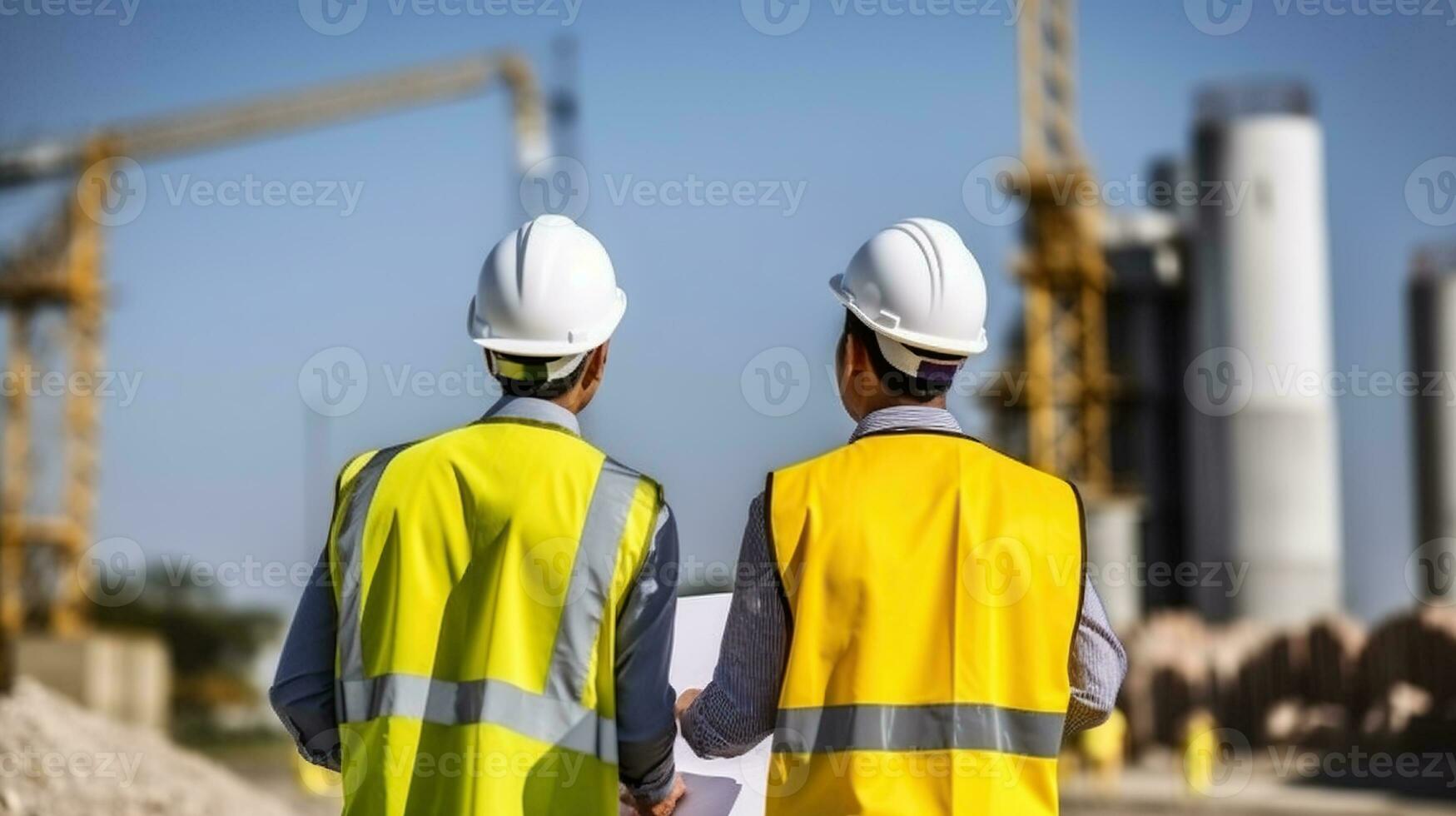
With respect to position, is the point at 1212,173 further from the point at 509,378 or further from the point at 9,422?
the point at 509,378

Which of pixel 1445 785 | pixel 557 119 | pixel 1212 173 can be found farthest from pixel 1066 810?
pixel 557 119

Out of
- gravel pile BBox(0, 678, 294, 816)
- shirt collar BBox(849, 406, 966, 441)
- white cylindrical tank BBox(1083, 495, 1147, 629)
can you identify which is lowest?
white cylindrical tank BBox(1083, 495, 1147, 629)

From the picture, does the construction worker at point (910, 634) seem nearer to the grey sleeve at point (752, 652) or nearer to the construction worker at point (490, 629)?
the grey sleeve at point (752, 652)

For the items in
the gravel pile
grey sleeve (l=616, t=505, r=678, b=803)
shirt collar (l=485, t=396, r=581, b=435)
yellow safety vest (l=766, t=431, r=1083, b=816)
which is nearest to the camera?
yellow safety vest (l=766, t=431, r=1083, b=816)

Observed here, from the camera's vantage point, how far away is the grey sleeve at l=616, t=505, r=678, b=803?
10.5 feet

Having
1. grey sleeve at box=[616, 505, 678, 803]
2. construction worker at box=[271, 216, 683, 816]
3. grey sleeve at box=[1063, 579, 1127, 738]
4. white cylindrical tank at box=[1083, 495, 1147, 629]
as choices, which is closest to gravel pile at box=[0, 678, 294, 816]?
construction worker at box=[271, 216, 683, 816]

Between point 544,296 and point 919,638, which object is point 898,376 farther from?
point 544,296

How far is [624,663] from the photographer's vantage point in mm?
3209

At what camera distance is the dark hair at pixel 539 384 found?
3.39 meters

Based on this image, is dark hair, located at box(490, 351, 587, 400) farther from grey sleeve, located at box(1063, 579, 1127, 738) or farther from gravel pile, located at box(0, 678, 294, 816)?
gravel pile, located at box(0, 678, 294, 816)

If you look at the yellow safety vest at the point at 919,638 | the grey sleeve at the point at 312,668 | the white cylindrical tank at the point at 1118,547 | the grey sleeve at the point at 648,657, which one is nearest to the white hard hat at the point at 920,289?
the yellow safety vest at the point at 919,638

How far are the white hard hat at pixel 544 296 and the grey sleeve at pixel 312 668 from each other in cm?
50

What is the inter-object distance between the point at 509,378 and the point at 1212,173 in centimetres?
3560

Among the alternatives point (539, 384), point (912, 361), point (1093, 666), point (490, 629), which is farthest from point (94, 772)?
point (1093, 666)
